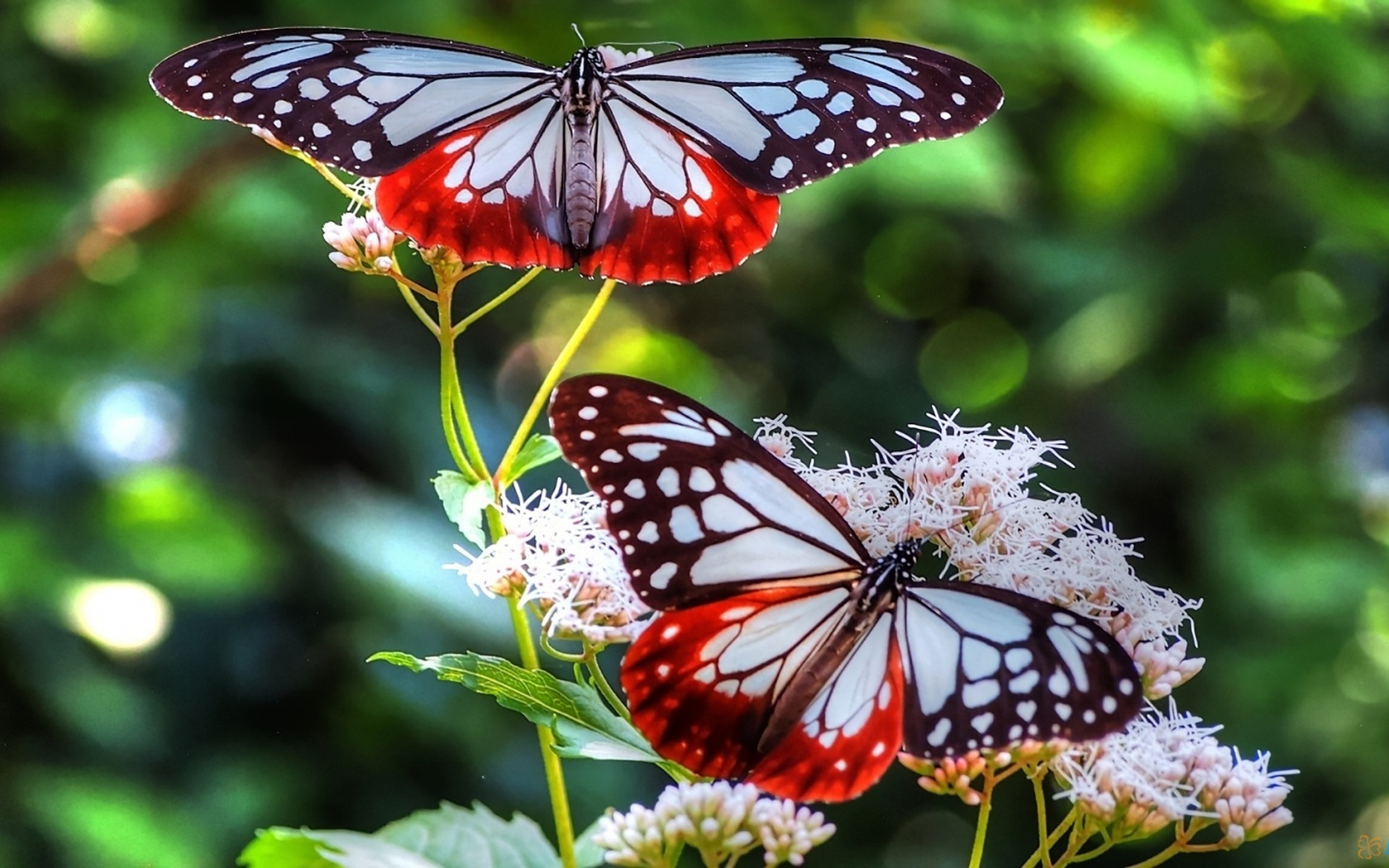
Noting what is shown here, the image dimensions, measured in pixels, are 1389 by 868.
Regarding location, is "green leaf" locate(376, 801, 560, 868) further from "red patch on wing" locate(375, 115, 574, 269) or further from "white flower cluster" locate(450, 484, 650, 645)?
"red patch on wing" locate(375, 115, 574, 269)

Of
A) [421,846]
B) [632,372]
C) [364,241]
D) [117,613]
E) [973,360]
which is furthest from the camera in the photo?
[973,360]

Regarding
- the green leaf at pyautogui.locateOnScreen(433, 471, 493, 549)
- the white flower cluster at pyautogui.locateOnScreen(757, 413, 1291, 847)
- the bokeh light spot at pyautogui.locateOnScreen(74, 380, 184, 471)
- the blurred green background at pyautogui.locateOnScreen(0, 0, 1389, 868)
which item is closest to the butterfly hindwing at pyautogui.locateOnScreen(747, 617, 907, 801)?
the white flower cluster at pyautogui.locateOnScreen(757, 413, 1291, 847)

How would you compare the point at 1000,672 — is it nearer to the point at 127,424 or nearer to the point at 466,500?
the point at 466,500

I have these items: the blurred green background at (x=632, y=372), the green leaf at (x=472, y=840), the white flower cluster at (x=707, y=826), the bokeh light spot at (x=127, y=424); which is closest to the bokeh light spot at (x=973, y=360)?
the blurred green background at (x=632, y=372)

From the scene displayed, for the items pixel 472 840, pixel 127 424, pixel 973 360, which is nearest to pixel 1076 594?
pixel 472 840

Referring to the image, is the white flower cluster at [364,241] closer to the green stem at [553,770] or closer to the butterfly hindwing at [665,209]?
the butterfly hindwing at [665,209]

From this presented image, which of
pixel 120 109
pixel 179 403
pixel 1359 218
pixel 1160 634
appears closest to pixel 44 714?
pixel 179 403

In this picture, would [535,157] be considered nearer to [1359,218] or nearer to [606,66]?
[606,66]
